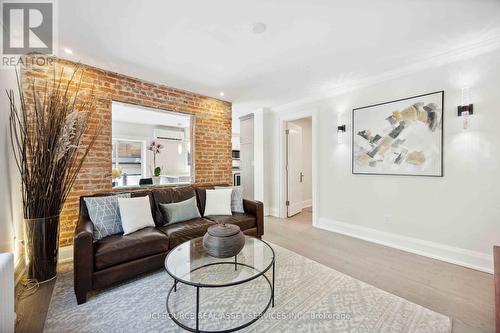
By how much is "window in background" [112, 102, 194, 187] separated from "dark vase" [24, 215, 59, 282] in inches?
37.8

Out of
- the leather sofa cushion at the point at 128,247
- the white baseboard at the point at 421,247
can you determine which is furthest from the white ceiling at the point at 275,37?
the white baseboard at the point at 421,247

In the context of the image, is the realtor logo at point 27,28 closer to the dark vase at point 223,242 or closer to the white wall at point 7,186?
the white wall at point 7,186

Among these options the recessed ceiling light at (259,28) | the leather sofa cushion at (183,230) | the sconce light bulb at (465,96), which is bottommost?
the leather sofa cushion at (183,230)

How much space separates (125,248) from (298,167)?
3.91m

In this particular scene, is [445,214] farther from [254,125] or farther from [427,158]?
[254,125]

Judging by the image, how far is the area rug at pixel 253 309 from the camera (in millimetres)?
1529

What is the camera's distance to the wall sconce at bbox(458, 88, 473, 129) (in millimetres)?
2361

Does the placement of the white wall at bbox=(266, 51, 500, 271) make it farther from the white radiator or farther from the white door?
the white radiator

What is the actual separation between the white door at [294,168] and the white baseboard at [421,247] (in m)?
1.19

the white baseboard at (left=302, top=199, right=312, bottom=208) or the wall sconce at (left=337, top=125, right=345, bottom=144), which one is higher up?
the wall sconce at (left=337, top=125, right=345, bottom=144)

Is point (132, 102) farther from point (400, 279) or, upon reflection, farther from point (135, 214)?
point (400, 279)

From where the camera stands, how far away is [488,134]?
7.50ft

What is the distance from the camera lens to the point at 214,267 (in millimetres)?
1931

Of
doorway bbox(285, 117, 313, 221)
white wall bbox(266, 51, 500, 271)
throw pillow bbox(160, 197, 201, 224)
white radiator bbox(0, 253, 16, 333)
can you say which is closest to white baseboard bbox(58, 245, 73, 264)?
throw pillow bbox(160, 197, 201, 224)
